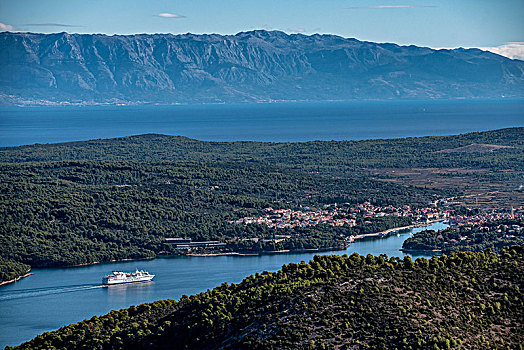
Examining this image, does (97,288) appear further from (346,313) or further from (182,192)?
(182,192)

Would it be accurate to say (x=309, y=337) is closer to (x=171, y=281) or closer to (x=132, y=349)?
(x=132, y=349)

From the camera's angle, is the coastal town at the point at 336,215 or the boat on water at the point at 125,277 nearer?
the boat on water at the point at 125,277

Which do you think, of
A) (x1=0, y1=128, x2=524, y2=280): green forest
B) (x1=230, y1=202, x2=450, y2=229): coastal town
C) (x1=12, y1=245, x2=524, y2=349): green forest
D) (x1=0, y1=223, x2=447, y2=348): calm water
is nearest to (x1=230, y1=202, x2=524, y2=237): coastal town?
(x1=230, y1=202, x2=450, y2=229): coastal town

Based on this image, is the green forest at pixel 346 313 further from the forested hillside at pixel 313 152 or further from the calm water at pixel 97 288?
the forested hillside at pixel 313 152

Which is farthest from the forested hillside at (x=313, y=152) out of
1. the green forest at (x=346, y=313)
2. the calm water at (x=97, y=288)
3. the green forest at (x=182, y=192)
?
the green forest at (x=346, y=313)

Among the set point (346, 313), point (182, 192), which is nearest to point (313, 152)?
point (182, 192)

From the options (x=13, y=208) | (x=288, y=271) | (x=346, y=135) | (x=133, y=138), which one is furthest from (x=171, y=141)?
(x=288, y=271)
